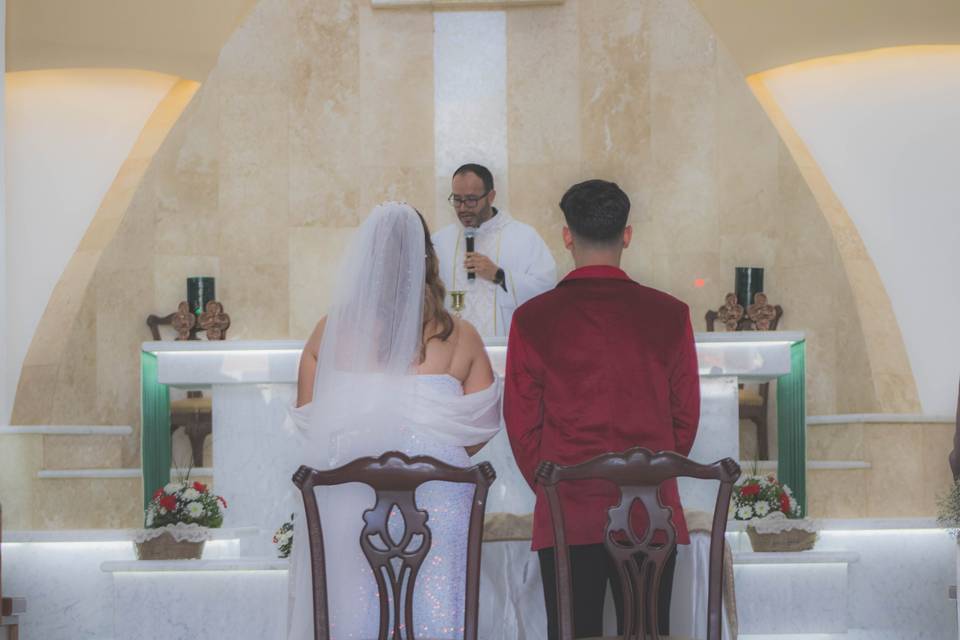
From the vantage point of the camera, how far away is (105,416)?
8.02 metres

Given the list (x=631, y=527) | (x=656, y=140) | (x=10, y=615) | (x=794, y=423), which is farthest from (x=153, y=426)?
(x=656, y=140)

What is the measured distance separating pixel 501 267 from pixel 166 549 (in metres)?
2.35

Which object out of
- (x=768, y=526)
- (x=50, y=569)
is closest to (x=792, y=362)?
(x=768, y=526)

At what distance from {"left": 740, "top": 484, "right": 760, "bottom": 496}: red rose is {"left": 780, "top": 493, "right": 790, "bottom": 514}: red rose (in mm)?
99

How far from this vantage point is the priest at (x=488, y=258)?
6355 mm

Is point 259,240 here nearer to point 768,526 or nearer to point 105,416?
point 105,416

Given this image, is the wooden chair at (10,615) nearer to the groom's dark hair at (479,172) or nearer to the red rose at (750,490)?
the groom's dark hair at (479,172)

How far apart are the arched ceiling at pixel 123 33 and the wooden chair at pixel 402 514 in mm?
5765

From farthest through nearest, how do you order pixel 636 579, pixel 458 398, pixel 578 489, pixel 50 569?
pixel 50 569 → pixel 458 398 → pixel 578 489 → pixel 636 579

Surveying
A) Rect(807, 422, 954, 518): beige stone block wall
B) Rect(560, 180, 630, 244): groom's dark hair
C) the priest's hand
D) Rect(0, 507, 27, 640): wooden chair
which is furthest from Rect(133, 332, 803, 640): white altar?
Rect(807, 422, 954, 518): beige stone block wall

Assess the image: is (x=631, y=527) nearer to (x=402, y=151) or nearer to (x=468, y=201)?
(x=468, y=201)

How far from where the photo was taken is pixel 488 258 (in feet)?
19.9

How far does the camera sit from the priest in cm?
636

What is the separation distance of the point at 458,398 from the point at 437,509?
0.31 metres
